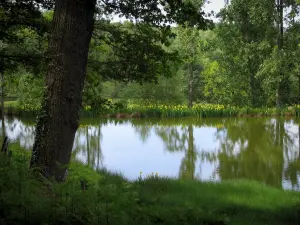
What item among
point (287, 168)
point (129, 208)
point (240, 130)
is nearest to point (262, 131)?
point (240, 130)

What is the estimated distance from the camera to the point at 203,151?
1370cm

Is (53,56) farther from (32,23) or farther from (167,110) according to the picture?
(167,110)

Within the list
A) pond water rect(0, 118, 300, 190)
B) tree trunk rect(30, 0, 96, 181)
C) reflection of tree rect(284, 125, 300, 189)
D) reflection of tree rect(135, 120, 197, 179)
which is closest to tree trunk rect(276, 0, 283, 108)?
pond water rect(0, 118, 300, 190)

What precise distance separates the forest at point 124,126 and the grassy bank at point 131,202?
15mm

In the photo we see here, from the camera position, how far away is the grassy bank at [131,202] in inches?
115

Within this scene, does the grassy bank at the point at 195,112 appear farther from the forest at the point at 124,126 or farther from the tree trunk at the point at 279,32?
the tree trunk at the point at 279,32

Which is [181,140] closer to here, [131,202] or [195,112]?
[195,112]

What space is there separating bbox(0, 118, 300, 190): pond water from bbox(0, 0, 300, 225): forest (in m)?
0.05

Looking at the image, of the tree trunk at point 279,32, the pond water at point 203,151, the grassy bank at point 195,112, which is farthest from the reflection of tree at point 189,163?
the tree trunk at point 279,32

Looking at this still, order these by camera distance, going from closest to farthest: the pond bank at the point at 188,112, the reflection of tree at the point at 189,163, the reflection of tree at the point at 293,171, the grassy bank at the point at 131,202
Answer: the grassy bank at the point at 131,202 → the reflection of tree at the point at 293,171 → the reflection of tree at the point at 189,163 → the pond bank at the point at 188,112

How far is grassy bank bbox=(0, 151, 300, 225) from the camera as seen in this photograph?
2912mm

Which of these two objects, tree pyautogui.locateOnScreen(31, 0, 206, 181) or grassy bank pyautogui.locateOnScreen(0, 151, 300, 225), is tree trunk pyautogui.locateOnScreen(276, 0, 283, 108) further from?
tree pyautogui.locateOnScreen(31, 0, 206, 181)

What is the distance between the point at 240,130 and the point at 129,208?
16277 mm

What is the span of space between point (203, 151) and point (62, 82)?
9.47 meters
